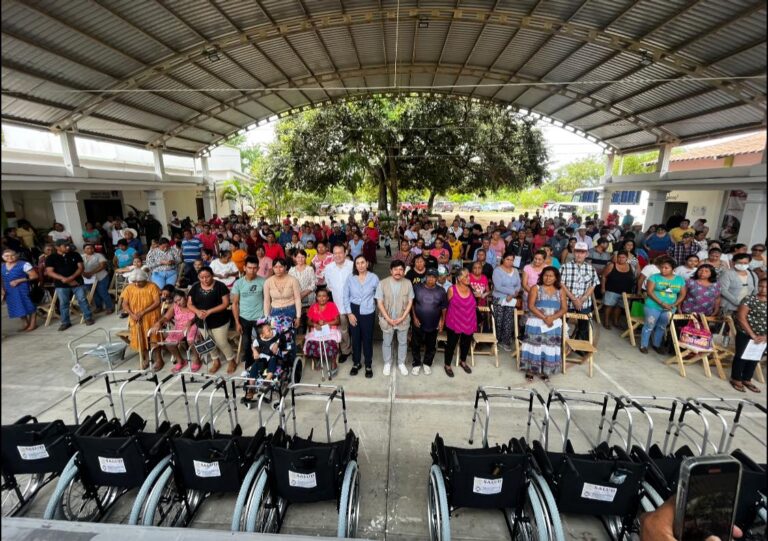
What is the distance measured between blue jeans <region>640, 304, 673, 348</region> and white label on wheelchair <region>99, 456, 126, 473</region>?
677 cm

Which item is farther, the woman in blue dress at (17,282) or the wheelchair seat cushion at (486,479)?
the woman in blue dress at (17,282)

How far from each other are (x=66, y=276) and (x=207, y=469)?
5.94m

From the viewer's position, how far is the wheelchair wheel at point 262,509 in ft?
7.87

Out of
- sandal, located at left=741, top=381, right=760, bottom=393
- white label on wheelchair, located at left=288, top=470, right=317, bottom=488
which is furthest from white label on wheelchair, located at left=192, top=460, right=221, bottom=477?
sandal, located at left=741, top=381, right=760, bottom=393

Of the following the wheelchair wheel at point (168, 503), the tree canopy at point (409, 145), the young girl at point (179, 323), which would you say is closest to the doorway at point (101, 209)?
the tree canopy at point (409, 145)

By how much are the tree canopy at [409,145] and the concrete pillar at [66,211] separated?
10390 mm

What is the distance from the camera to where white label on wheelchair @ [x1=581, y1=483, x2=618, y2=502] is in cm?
249

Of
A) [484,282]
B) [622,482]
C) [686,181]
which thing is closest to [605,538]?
[622,482]

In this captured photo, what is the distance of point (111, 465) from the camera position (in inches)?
105

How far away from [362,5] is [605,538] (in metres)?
11.7

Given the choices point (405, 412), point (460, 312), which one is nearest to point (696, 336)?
point (460, 312)

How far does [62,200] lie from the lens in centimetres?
1020

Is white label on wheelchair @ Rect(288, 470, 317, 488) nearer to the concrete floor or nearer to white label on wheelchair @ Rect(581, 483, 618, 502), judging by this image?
the concrete floor

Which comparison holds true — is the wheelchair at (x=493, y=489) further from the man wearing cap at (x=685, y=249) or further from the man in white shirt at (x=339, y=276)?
the man wearing cap at (x=685, y=249)
